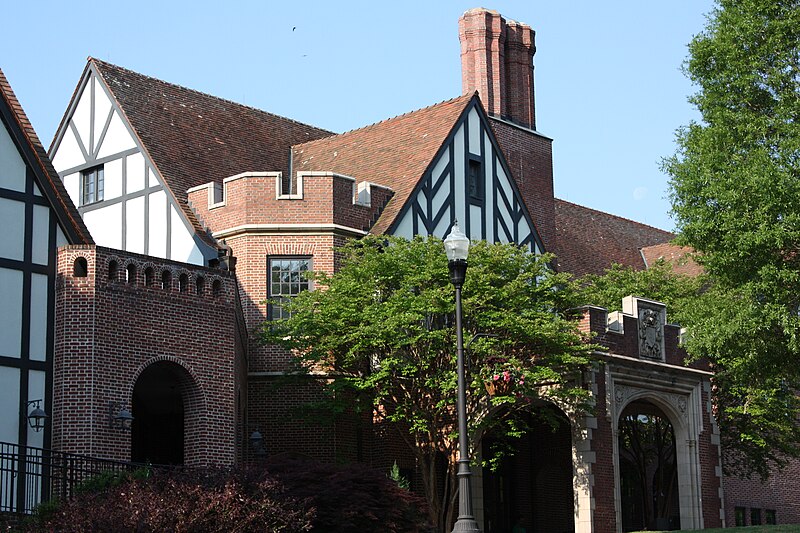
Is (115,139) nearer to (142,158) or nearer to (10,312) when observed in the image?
(142,158)

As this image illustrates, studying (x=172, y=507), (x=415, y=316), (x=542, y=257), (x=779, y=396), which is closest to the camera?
(x=172, y=507)

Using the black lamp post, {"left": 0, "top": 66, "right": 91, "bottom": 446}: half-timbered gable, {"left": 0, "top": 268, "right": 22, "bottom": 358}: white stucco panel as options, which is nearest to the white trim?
{"left": 0, "top": 66, "right": 91, "bottom": 446}: half-timbered gable

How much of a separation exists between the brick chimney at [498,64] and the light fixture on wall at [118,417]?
70.2 ft

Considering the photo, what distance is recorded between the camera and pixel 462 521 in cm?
1805

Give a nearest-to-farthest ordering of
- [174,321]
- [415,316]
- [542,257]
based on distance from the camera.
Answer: [174,321] → [415,316] → [542,257]

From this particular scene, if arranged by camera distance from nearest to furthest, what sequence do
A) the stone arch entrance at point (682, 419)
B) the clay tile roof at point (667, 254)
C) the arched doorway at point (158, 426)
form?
the arched doorway at point (158, 426) → the stone arch entrance at point (682, 419) → the clay tile roof at point (667, 254)

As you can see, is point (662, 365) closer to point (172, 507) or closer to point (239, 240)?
point (239, 240)

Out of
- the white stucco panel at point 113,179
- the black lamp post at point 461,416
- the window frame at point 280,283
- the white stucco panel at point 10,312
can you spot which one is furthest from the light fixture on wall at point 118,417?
the white stucco panel at point 113,179

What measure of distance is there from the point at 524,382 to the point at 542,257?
2950 mm

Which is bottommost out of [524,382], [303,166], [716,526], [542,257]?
[716,526]

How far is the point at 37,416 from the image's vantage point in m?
21.3

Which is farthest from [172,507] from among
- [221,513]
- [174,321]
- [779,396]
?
[779,396]

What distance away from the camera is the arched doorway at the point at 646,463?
1352 inches

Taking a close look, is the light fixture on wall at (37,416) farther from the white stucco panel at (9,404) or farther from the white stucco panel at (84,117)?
the white stucco panel at (84,117)
